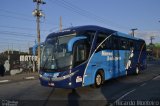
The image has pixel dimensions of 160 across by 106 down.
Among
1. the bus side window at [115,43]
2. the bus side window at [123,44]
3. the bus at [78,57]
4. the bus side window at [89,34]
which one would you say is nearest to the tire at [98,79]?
the bus at [78,57]

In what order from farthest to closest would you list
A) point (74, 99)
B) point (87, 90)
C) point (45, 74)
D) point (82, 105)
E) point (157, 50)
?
point (157, 50) < point (87, 90) < point (45, 74) < point (74, 99) < point (82, 105)

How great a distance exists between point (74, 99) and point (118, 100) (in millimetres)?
1968

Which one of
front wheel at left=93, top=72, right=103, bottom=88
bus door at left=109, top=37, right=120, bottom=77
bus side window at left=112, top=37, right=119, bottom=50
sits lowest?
front wheel at left=93, top=72, right=103, bottom=88

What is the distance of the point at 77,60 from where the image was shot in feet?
Answer: 41.7

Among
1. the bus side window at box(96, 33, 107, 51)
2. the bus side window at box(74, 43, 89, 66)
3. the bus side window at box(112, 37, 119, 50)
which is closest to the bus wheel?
the bus side window at box(96, 33, 107, 51)

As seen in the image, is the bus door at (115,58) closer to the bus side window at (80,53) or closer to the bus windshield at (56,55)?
the bus side window at (80,53)

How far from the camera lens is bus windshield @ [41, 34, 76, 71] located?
12.5 meters

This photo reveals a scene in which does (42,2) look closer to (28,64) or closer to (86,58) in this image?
(28,64)

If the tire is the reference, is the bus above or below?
above

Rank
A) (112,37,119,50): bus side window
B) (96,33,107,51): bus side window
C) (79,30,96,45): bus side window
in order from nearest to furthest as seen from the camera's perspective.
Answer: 1. (79,30,96,45): bus side window
2. (96,33,107,51): bus side window
3. (112,37,119,50): bus side window

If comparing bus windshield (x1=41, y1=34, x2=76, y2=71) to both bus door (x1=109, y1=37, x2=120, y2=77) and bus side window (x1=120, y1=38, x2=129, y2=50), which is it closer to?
bus door (x1=109, y1=37, x2=120, y2=77)

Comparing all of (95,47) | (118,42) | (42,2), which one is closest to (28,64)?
(42,2)

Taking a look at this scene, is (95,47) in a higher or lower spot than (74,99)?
higher

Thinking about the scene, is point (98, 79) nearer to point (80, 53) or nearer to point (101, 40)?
point (101, 40)
